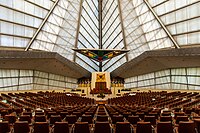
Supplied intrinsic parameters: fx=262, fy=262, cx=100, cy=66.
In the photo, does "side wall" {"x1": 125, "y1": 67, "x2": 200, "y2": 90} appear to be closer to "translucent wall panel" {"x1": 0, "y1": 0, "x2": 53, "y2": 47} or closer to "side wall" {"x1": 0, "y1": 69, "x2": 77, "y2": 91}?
"side wall" {"x1": 0, "y1": 69, "x2": 77, "y2": 91}

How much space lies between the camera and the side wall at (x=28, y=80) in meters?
34.7

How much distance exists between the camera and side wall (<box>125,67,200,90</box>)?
3521 centimetres

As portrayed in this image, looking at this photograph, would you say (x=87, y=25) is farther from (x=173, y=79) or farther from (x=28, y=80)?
(x=173, y=79)

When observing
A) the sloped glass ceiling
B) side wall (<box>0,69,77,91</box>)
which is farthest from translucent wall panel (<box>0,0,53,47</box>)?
side wall (<box>0,69,77,91</box>)

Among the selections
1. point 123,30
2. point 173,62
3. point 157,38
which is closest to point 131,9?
point 123,30

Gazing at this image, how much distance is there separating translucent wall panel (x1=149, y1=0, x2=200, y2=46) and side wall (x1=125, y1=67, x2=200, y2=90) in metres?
5.05

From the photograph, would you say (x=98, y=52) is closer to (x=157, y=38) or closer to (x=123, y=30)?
(x=123, y=30)

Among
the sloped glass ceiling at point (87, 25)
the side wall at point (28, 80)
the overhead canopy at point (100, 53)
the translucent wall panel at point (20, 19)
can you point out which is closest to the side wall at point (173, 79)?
the sloped glass ceiling at point (87, 25)

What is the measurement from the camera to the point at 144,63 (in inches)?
1553

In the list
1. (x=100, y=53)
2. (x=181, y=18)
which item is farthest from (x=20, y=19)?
(x=181, y=18)

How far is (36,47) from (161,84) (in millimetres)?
20832

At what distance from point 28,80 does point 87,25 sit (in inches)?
618

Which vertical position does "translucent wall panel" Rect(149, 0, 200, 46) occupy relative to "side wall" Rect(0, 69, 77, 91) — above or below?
above

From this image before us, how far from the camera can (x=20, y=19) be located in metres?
33.4
